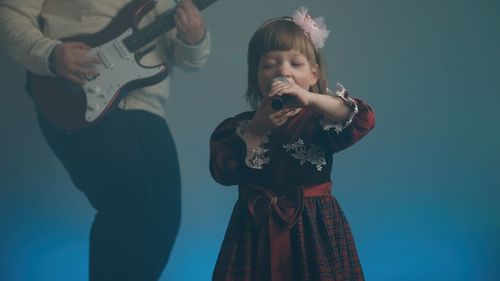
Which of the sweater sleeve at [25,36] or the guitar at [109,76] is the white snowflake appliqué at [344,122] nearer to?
the guitar at [109,76]

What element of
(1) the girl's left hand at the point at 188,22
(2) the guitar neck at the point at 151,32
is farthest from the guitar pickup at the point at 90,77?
(1) the girl's left hand at the point at 188,22

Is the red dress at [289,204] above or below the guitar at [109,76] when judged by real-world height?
below

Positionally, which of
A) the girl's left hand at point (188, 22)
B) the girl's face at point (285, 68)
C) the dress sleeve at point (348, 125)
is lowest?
the dress sleeve at point (348, 125)

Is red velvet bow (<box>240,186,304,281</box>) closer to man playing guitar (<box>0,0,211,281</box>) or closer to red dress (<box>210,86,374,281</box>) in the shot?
red dress (<box>210,86,374,281</box>)

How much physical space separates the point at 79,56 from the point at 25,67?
0.15 metres

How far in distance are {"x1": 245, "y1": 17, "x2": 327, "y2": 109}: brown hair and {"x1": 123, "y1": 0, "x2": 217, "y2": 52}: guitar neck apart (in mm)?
A: 424

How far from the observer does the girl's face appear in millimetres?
848

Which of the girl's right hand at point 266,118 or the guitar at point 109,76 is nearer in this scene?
the girl's right hand at point 266,118

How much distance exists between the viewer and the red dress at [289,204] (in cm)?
79

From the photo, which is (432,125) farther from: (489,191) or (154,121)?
(154,121)

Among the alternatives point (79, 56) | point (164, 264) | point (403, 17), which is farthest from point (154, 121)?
point (403, 17)

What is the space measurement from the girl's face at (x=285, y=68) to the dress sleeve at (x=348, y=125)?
0.08 meters

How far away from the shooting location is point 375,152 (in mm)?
1326

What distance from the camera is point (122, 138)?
1257mm
